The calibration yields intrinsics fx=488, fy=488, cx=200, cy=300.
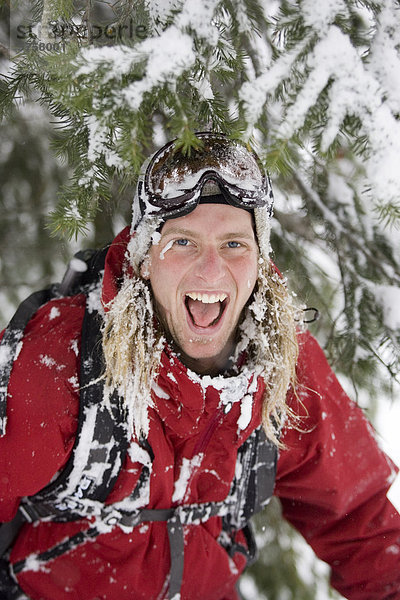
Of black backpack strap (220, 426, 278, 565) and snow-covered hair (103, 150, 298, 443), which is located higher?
snow-covered hair (103, 150, 298, 443)

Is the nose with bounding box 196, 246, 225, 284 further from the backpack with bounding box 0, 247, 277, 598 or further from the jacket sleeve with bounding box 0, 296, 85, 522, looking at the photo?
the jacket sleeve with bounding box 0, 296, 85, 522

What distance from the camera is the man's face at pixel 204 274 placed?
2.35 metres

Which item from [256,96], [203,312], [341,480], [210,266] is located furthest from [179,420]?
[256,96]

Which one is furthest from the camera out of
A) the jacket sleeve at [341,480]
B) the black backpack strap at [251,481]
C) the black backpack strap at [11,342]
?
the jacket sleeve at [341,480]

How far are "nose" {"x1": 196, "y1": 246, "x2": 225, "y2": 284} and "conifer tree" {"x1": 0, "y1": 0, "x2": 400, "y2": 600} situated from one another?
535 millimetres

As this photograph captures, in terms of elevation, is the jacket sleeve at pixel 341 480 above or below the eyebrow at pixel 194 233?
below

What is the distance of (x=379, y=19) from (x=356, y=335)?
161 centimetres

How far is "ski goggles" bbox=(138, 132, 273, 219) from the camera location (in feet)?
7.41

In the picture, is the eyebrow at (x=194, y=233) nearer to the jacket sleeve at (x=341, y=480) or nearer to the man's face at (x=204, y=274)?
the man's face at (x=204, y=274)

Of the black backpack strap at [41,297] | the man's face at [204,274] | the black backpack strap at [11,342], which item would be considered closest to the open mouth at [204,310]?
the man's face at [204,274]

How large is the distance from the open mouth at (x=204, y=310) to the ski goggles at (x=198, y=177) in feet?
1.50

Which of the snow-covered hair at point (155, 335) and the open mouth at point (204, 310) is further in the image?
the open mouth at point (204, 310)

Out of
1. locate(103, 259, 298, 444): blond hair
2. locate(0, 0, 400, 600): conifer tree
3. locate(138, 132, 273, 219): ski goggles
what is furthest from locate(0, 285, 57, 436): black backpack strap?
locate(138, 132, 273, 219): ski goggles

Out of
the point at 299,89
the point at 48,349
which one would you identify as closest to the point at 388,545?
the point at 48,349
